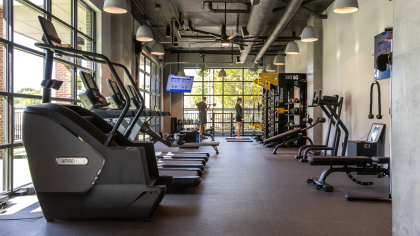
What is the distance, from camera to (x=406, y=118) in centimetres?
224

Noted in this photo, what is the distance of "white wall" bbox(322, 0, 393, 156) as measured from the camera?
233 inches

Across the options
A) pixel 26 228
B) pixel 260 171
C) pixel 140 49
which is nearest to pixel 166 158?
pixel 260 171

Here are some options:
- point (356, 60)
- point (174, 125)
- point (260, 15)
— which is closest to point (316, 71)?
point (356, 60)

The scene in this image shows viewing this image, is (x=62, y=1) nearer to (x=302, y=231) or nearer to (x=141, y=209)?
(x=141, y=209)

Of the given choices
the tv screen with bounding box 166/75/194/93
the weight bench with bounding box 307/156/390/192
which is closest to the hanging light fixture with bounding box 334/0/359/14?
the weight bench with bounding box 307/156/390/192

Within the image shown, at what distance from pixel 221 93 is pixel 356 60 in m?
9.75

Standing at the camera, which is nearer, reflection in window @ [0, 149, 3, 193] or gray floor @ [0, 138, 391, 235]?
gray floor @ [0, 138, 391, 235]

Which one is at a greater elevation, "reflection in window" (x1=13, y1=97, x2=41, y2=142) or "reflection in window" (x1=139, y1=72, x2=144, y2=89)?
"reflection in window" (x1=139, y1=72, x2=144, y2=89)

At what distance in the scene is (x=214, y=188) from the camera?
4461 mm

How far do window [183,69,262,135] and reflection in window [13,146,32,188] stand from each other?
11.8 m

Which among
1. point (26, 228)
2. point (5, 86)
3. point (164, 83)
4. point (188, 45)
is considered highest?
point (188, 45)

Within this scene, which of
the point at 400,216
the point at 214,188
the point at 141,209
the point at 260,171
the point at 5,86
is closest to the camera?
the point at 400,216

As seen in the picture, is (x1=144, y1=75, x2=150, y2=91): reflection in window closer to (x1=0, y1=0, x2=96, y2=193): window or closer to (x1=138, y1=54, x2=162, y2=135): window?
(x1=138, y1=54, x2=162, y2=135): window

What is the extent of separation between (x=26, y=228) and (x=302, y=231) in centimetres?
241
